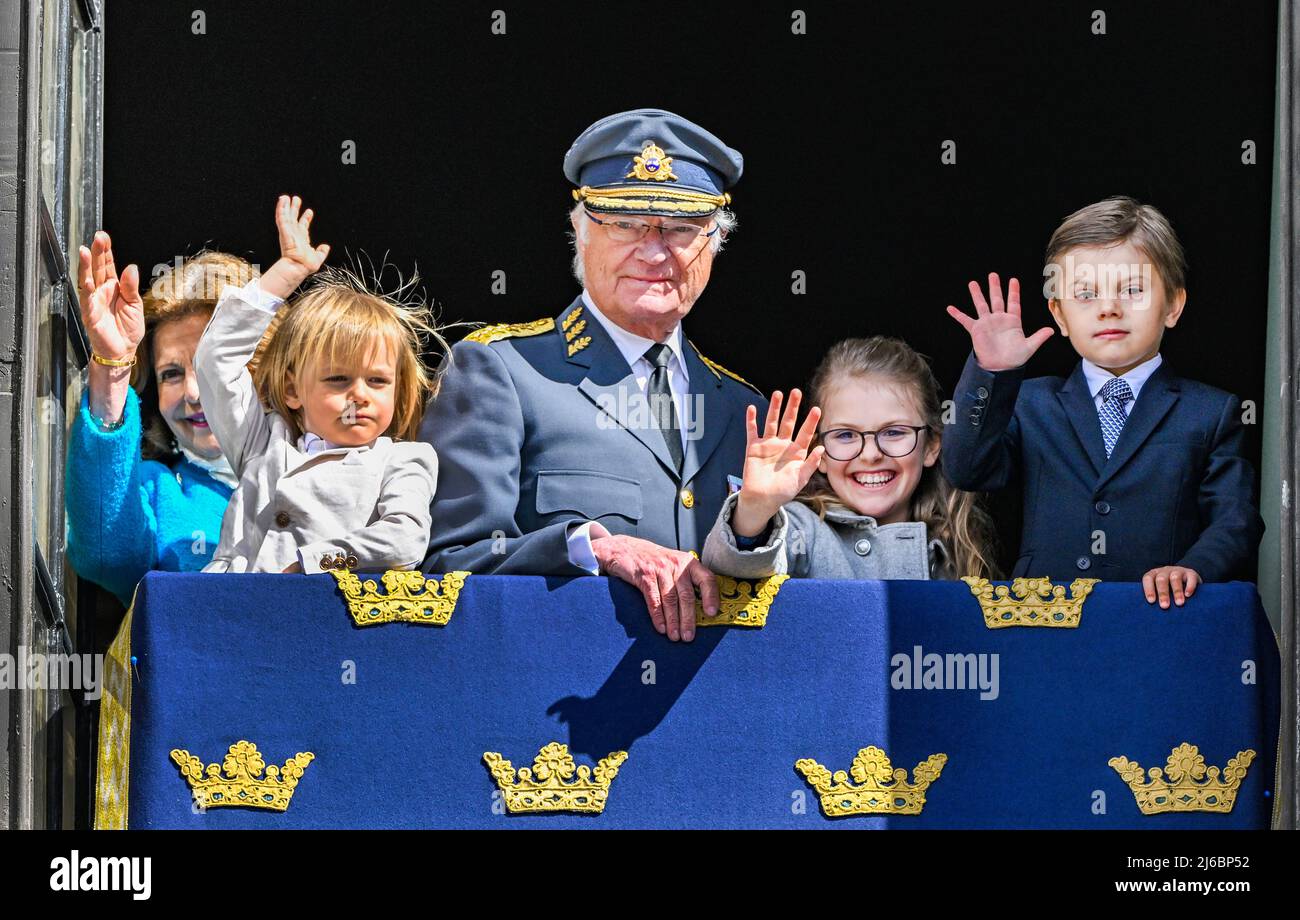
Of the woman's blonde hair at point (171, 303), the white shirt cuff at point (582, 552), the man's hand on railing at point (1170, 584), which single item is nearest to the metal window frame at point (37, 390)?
the woman's blonde hair at point (171, 303)

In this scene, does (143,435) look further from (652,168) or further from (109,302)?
(652,168)

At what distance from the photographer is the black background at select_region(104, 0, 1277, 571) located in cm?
969

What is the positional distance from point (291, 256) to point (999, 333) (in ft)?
7.56

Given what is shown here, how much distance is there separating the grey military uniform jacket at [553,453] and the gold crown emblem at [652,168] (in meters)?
0.51

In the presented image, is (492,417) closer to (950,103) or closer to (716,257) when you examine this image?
(716,257)

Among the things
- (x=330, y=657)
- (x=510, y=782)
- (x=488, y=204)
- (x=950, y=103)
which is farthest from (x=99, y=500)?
(x=950, y=103)

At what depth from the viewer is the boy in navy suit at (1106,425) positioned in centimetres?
862

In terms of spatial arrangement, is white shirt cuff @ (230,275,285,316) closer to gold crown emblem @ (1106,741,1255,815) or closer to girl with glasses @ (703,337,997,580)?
girl with glasses @ (703,337,997,580)

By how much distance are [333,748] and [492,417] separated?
4.12ft

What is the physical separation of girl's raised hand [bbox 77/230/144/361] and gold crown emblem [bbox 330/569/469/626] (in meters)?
1.04

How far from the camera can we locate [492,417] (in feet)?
28.1

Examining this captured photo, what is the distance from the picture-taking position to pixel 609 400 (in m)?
8.76

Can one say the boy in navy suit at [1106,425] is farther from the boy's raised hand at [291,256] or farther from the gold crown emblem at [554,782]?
the boy's raised hand at [291,256]

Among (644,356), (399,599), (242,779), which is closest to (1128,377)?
(644,356)
